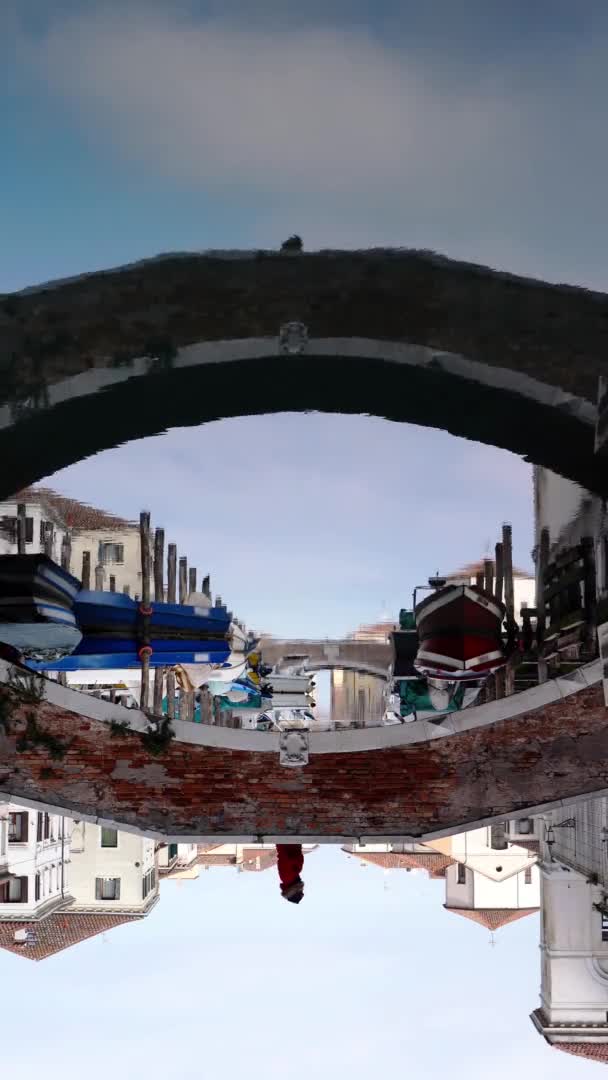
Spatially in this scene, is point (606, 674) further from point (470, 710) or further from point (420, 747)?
point (420, 747)

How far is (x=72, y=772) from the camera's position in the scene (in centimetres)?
752

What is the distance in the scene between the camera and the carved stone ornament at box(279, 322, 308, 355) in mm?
5586

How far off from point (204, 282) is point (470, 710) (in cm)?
365

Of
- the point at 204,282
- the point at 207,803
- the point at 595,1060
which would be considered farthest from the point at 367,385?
the point at 595,1060

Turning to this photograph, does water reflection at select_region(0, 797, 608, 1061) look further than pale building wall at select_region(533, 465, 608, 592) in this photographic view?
Yes

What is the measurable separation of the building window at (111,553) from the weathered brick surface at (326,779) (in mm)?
32497

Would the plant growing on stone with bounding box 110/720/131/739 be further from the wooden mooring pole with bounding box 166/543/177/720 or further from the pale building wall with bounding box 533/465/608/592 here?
the wooden mooring pole with bounding box 166/543/177/720

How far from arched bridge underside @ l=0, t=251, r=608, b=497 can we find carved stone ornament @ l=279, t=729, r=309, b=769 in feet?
9.24

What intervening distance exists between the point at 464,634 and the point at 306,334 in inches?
230

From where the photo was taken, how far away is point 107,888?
37.6 m

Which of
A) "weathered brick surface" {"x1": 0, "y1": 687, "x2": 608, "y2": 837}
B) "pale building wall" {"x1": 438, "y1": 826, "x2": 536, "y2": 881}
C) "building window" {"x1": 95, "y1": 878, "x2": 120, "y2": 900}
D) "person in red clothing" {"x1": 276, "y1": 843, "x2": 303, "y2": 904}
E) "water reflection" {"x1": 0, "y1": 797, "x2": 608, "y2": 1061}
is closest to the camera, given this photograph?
"weathered brick surface" {"x1": 0, "y1": 687, "x2": 608, "y2": 837}

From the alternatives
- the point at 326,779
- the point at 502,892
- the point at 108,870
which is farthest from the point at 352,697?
the point at 326,779

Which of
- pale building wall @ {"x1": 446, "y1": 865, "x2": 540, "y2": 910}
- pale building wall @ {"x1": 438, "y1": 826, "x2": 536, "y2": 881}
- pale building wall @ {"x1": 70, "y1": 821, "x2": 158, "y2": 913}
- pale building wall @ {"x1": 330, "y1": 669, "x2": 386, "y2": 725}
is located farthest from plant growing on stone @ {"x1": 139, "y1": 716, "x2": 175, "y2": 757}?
pale building wall @ {"x1": 330, "y1": 669, "x2": 386, "y2": 725}

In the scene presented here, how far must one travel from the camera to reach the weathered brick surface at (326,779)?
288 inches
